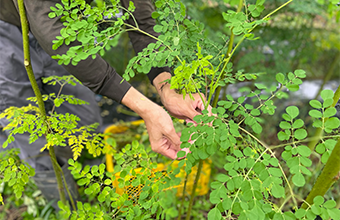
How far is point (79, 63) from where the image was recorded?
75 centimetres

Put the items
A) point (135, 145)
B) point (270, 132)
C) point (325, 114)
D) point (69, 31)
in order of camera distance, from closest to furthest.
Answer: point (325, 114), point (69, 31), point (135, 145), point (270, 132)

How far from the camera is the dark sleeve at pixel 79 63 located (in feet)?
2.39

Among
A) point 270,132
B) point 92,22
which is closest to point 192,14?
point 92,22

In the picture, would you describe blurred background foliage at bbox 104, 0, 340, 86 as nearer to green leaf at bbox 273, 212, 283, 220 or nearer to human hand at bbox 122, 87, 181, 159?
human hand at bbox 122, 87, 181, 159

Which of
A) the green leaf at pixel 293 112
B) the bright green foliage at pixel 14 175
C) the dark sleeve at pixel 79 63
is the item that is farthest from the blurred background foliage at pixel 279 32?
the bright green foliage at pixel 14 175

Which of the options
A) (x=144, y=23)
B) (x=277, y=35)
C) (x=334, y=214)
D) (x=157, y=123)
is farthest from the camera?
(x=277, y=35)

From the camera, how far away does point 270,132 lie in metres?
1.93

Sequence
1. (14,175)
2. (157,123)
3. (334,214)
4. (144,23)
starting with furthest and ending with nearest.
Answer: (144,23)
(157,123)
(14,175)
(334,214)

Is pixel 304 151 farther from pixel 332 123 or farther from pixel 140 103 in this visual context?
pixel 140 103

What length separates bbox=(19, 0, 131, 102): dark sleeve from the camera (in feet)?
2.39

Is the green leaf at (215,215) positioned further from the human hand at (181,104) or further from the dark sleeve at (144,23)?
the dark sleeve at (144,23)

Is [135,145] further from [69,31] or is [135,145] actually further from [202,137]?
[69,31]

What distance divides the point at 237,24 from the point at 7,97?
123 centimetres

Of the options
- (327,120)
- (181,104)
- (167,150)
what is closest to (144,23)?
(181,104)
